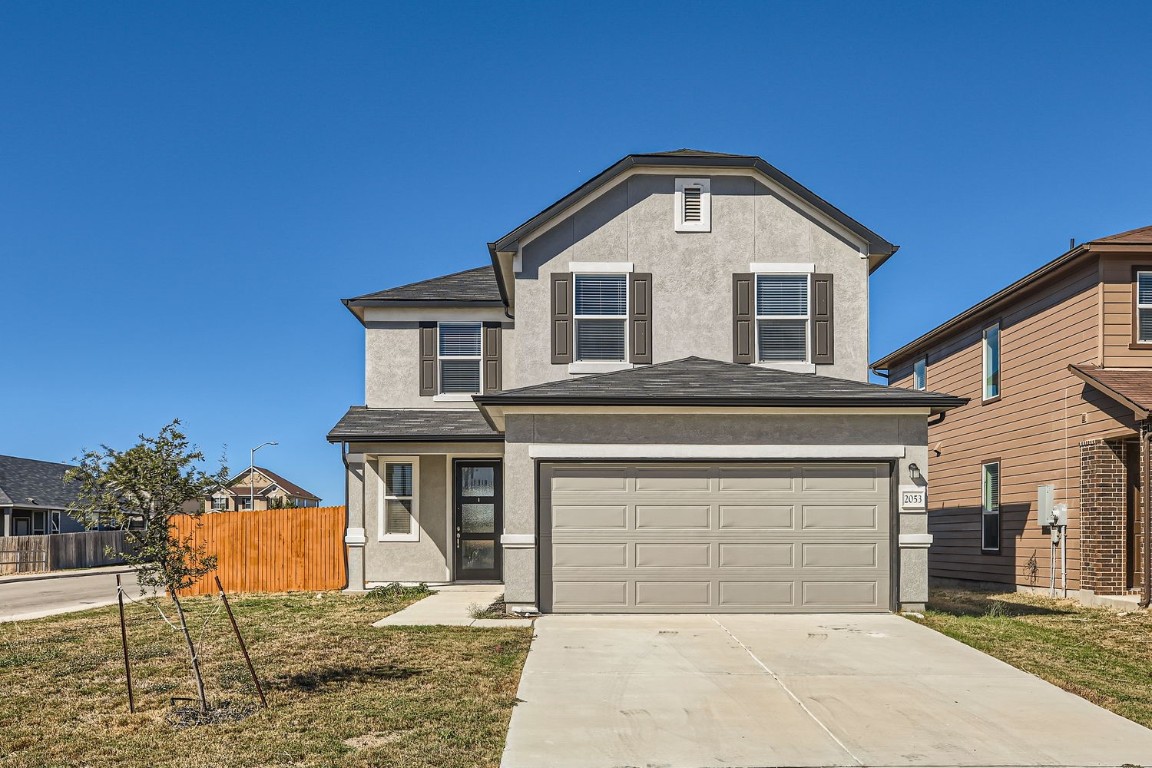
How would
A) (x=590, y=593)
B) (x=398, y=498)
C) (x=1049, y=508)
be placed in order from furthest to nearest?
(x=398, y=498) < (x=1049, y=508) < (x=590, y=593)

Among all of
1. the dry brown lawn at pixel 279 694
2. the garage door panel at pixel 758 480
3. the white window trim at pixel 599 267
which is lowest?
the dry brown lawn at pixel 279 694

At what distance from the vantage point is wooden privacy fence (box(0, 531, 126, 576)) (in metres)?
34.3

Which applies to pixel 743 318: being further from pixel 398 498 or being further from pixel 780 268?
pixel 398 498

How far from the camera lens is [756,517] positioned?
44.0 feet

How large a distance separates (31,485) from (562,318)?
119 ft

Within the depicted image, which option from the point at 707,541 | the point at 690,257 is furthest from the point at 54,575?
the point at 707,541

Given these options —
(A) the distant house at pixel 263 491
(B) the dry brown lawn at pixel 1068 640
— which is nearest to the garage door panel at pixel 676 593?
(B) the dry brown lawn at pixel 1068 640

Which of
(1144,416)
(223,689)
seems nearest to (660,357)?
(1144,416)

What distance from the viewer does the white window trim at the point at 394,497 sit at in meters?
18.7

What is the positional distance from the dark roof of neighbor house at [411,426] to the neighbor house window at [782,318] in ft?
16.6

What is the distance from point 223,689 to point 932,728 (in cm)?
623

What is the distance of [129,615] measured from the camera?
601 inches

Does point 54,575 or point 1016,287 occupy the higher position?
point 1016,287

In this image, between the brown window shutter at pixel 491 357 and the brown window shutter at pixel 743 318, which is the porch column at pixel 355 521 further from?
the brown window shutter at pixel 743 318
